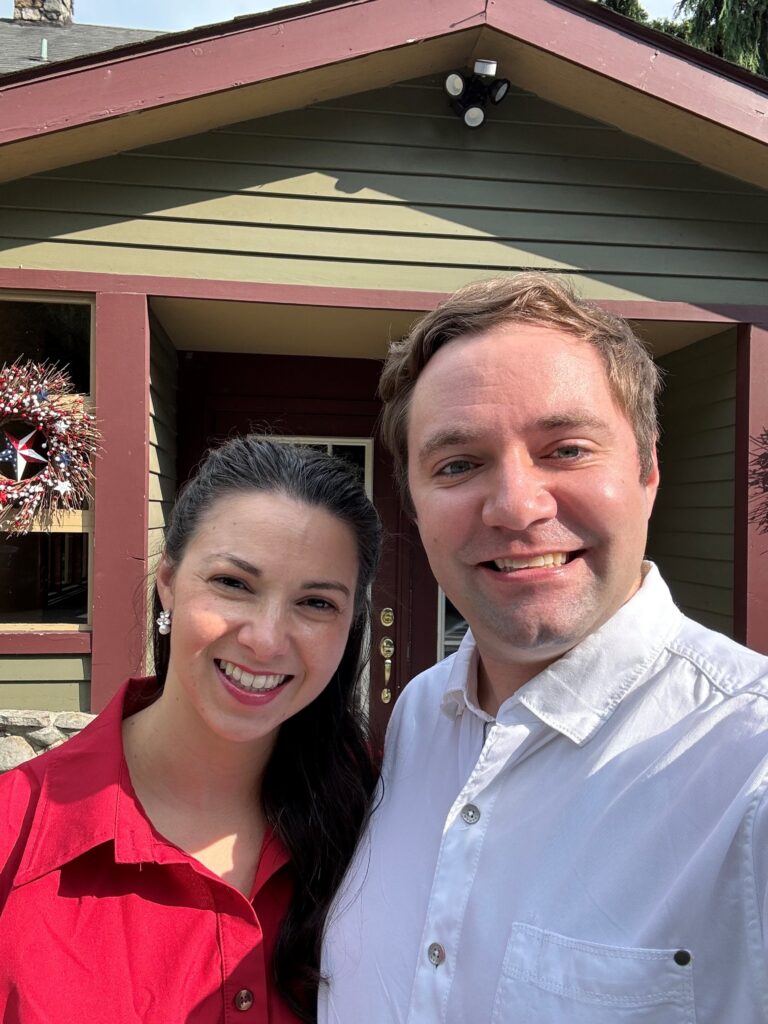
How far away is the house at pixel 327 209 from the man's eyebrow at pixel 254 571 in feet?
5.64

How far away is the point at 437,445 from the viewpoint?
1313mm

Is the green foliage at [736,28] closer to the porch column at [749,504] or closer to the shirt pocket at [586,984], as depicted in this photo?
the porch column at [749,504]

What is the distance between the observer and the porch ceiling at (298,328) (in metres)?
3.57

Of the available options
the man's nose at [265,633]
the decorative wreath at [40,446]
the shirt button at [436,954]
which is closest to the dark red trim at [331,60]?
the decorative wreath at [40,446]

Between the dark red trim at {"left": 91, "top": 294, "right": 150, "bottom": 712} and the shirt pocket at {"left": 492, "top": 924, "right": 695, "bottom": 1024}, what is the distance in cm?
251

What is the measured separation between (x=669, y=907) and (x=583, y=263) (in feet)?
10.5

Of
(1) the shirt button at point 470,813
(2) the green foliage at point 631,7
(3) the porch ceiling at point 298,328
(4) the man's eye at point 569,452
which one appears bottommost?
(1) the shirt button at point 470,813

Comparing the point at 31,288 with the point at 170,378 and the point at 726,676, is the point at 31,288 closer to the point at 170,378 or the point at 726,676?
the point at 170,378

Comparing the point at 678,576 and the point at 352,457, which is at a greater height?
the point at 352,457

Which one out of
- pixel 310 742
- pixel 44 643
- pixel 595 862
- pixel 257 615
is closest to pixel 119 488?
pixel 44 643

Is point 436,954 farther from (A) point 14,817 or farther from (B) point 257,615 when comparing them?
(A) point 14,817

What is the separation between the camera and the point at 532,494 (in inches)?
48.3

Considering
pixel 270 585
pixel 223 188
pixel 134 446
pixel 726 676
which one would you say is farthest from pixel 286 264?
pixel 726 676

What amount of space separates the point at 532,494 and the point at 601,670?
296 millimetres
